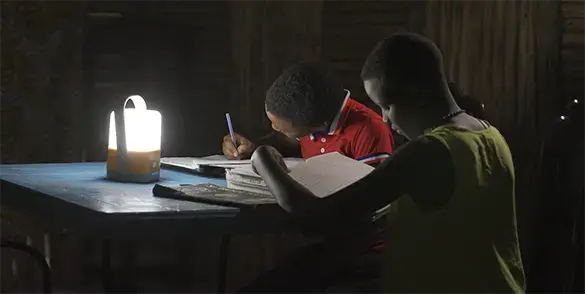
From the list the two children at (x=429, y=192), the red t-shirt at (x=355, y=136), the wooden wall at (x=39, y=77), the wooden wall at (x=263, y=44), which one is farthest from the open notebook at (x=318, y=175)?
the wooden wall at (x=39, y=77)

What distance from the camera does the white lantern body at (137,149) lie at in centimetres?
262

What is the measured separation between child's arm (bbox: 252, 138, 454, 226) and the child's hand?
3.78 ft

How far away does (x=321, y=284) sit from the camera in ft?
8.41

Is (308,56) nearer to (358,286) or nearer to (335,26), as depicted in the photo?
(335,26)

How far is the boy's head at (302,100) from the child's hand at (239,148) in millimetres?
128

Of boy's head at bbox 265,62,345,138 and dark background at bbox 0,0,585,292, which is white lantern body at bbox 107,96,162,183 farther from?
dark background at bbox 0,0,585,292

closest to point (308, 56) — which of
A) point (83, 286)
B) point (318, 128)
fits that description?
point (318, 128)

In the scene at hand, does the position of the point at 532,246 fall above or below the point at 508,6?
below

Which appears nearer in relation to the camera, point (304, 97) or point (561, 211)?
point (561, 211)

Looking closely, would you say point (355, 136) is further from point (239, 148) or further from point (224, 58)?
point (224, 58)

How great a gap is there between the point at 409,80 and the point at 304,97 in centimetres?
100

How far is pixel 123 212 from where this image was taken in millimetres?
2010

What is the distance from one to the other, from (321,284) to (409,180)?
674 mm

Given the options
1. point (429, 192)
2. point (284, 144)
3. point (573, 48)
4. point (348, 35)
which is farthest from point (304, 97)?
point (573, 48)
